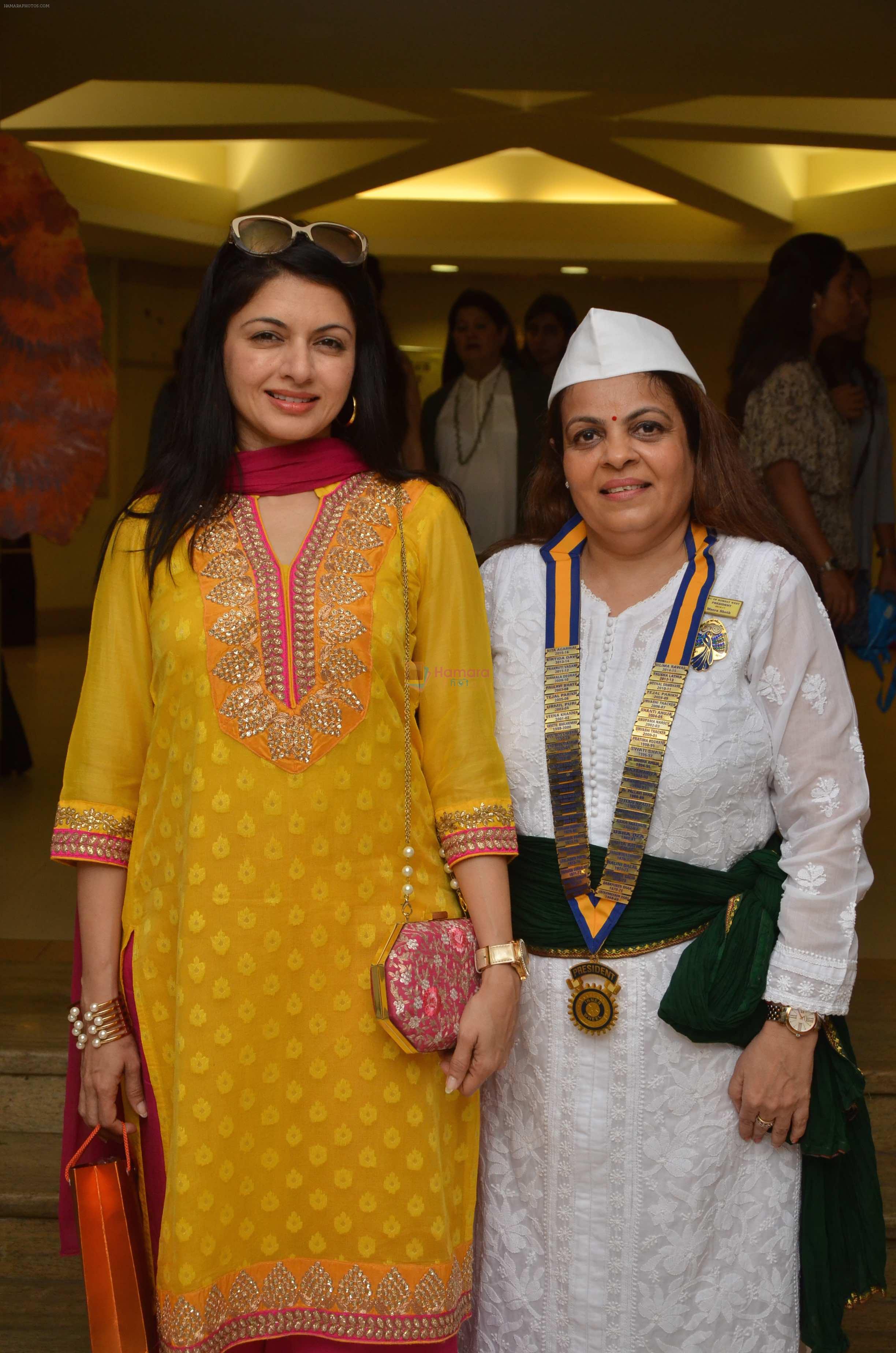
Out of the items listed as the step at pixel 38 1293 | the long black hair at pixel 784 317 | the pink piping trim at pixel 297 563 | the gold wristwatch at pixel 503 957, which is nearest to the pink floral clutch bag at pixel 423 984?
the gold wristwatch at pixel 503 957

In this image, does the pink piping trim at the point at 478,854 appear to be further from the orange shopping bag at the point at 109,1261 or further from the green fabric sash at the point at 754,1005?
the orange shopping bag at the point at 109,1261

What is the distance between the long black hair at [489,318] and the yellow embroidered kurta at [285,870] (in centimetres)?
329

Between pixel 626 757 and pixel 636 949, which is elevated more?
pixel 626 757

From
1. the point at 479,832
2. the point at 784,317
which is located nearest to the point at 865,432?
the point at 784,317

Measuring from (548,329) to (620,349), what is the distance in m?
4.01

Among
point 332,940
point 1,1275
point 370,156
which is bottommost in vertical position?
point 1,1275

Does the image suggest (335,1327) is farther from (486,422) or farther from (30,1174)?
(486,422)

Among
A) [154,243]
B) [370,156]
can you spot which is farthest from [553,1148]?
[154,243]

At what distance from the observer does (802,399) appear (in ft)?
10.6

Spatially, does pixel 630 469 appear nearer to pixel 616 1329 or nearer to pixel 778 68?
pixel 616 1329

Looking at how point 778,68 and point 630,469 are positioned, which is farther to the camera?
point 778,68

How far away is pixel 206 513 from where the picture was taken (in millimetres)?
1714

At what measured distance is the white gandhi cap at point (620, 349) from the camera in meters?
1.80

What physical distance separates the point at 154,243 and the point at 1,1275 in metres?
8.84
